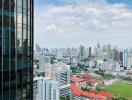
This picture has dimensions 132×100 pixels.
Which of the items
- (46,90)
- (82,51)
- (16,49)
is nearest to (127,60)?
(82,51)

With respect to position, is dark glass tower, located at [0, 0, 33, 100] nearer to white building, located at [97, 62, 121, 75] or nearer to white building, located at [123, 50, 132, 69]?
white building, located at [97, 62, 121, 75]

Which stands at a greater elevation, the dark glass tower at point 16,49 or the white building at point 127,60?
the dark glass tower at point 16,49

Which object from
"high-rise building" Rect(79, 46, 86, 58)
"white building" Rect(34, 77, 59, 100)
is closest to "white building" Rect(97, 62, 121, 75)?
"high-rise building" Rect(79, 46, 86, 58)

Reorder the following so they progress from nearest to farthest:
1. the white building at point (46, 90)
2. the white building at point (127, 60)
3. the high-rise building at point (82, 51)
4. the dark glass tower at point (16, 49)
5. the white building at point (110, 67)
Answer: the dark glass tower at point (16, 49) → the white building at point (46, 90) → the white building at point (110, 67) → the white building at point (127, 60) → the high-rise building at point (82, 51)

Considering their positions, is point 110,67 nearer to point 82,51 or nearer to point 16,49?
point 82,51

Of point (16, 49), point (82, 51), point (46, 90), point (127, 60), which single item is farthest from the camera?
point (82, 51)

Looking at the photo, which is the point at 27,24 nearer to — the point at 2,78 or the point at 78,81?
the point at 2,78

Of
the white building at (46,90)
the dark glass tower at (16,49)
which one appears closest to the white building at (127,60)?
the white building at (46,90)

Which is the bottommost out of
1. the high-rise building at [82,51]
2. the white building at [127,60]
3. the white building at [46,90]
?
the white building at [46,90]

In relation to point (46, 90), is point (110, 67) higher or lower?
higher

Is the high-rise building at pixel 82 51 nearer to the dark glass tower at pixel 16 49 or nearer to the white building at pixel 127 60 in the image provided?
the white building at pixel 127 60
